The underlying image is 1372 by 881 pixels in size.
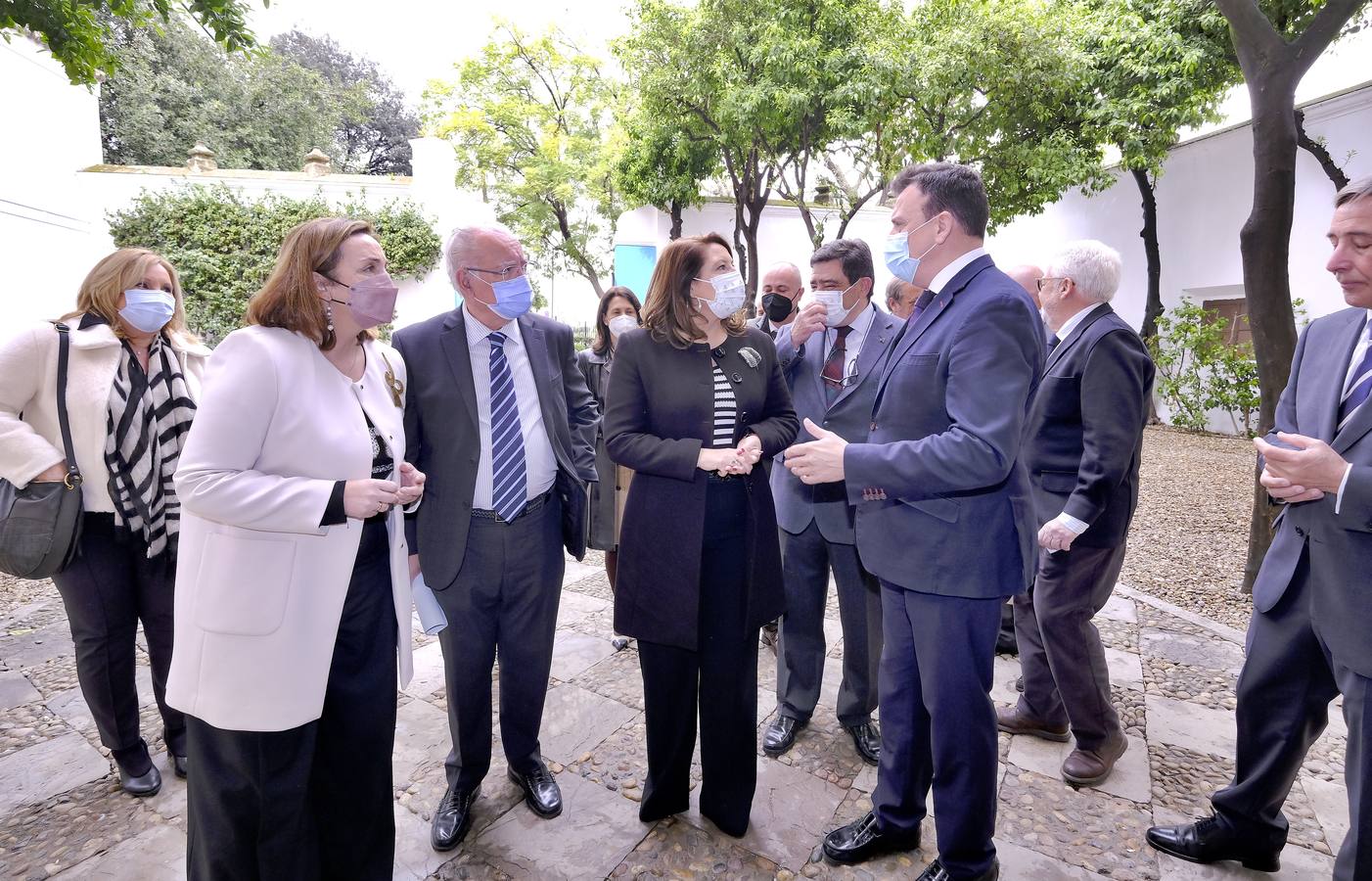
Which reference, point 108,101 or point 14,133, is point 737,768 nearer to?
point 14,133

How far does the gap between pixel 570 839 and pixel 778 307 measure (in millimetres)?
2521

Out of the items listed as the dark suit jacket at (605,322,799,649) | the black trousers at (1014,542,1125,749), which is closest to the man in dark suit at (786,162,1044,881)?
the dark suit jacket at (605,322,799,649)

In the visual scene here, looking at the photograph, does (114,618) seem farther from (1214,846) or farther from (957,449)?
(1214,846)

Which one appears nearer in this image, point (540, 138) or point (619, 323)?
point (619, 323)

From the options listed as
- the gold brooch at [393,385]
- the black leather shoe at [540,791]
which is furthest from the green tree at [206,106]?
the black leather shoe at [540,791]

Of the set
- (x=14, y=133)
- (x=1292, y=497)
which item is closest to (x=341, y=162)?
(x=14, y=133)

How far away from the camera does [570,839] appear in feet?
8.27

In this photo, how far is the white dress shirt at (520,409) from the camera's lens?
8.17 feet

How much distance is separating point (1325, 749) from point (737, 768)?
8.66ft

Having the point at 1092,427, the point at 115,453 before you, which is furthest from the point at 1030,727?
the point at 115,453

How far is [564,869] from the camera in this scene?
2.36 metres

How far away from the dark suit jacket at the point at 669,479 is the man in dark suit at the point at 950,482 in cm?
41

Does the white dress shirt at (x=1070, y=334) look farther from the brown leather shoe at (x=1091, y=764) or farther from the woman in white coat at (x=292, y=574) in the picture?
the woman in white coat at (x=292, y=574)

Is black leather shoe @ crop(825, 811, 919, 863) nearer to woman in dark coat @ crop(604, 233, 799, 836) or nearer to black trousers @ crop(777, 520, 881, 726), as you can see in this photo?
woman in dark coat @ crop(604, 233, 799, 836)
